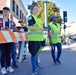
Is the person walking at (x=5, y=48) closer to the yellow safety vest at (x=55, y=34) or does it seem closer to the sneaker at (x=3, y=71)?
the sneaker at (x=3, y=71)

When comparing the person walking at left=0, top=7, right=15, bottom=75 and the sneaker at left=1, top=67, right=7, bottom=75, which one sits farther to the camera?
the sneaker at left=1, top=67, right=7, bottom=75

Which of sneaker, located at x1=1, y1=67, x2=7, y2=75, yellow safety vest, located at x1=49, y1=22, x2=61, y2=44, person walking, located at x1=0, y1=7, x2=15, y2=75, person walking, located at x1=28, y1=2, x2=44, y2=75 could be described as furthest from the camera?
yellow safety vest, located at x1=49, y1=22, x2=61, y2=44

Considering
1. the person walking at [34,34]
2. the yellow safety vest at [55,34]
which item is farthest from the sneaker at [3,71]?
the yellow safety vest at [55,34]

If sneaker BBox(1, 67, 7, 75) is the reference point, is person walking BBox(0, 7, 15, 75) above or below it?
above

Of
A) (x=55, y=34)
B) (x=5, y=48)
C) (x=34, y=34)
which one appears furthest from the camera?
(x=55, y=34)

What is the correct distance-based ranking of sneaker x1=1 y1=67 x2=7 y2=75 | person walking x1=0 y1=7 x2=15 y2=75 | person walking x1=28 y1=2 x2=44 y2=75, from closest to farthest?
person walking x1=28 y1=2 x2=44 y2=75, person walking x1=0 y1=7 x2=15 y2=75, sneaker x1=1 y1=67 x2=7 y2=75

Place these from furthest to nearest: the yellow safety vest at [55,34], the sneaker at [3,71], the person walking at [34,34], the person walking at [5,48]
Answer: the yellow safety vest at [55,34] < the sneaker at [3,71] < the person walking at [5,48] < the person walking at [34,34]

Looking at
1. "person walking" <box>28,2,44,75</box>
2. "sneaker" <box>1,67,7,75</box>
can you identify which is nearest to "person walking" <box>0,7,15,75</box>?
"sneaker" <box>1,67,7,75</box>

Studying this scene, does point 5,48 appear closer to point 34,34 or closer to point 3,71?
point 3,71

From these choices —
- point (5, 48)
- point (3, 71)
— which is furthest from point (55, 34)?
point (3, 71)

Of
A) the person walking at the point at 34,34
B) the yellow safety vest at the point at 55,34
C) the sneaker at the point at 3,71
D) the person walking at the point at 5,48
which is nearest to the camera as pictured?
the person walking at the point at 34,34

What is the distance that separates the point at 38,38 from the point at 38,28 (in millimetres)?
261

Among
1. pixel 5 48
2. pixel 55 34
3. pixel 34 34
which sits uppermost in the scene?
pixel 34 34

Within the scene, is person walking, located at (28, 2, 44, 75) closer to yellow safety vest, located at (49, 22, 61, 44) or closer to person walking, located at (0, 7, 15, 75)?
person walking, located at (0, 7, 15, 75)
